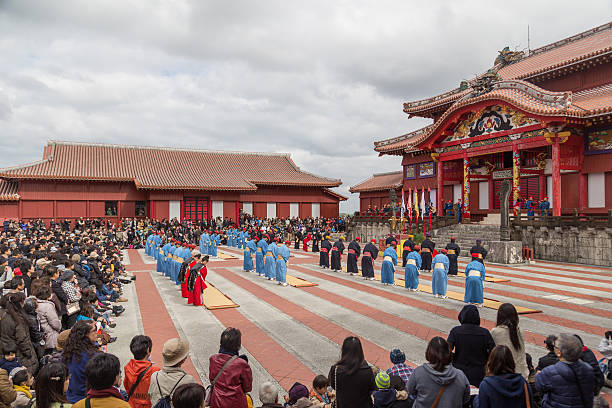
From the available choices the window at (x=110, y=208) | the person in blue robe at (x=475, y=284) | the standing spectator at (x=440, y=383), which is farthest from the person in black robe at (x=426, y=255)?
the window at (x=110, y=208)

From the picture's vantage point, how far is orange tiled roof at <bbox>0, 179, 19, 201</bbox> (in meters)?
26.0

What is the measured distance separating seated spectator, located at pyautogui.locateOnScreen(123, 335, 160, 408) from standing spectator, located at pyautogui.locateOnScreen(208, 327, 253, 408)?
0.56 m

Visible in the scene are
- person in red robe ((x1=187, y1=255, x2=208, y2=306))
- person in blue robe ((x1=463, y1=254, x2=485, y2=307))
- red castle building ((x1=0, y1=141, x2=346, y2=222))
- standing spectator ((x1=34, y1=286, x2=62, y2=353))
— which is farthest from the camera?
red castle building ((x1=0, y1=141, x2=346, y2=222))

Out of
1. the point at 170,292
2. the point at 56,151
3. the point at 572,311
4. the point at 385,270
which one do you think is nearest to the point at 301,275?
the point at 385,270

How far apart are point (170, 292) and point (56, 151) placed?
25547 millimetres

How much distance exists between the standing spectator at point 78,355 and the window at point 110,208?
28361mm

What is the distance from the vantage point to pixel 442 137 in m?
21.7

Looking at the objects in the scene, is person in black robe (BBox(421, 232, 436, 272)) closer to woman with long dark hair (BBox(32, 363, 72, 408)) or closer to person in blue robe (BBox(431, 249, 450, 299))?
person in blue robe (BBox(431, 249, 450, 299))

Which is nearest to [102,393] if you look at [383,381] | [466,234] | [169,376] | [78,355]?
[169,376]

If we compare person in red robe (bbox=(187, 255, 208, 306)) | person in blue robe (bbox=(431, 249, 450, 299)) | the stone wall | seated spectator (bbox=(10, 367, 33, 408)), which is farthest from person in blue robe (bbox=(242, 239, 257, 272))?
the stone wall

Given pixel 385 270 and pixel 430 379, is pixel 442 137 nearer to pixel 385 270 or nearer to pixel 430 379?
pixel 385 270

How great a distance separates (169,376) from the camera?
312cm

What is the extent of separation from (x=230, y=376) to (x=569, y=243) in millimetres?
16252

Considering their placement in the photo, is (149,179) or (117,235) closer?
(117,235)
